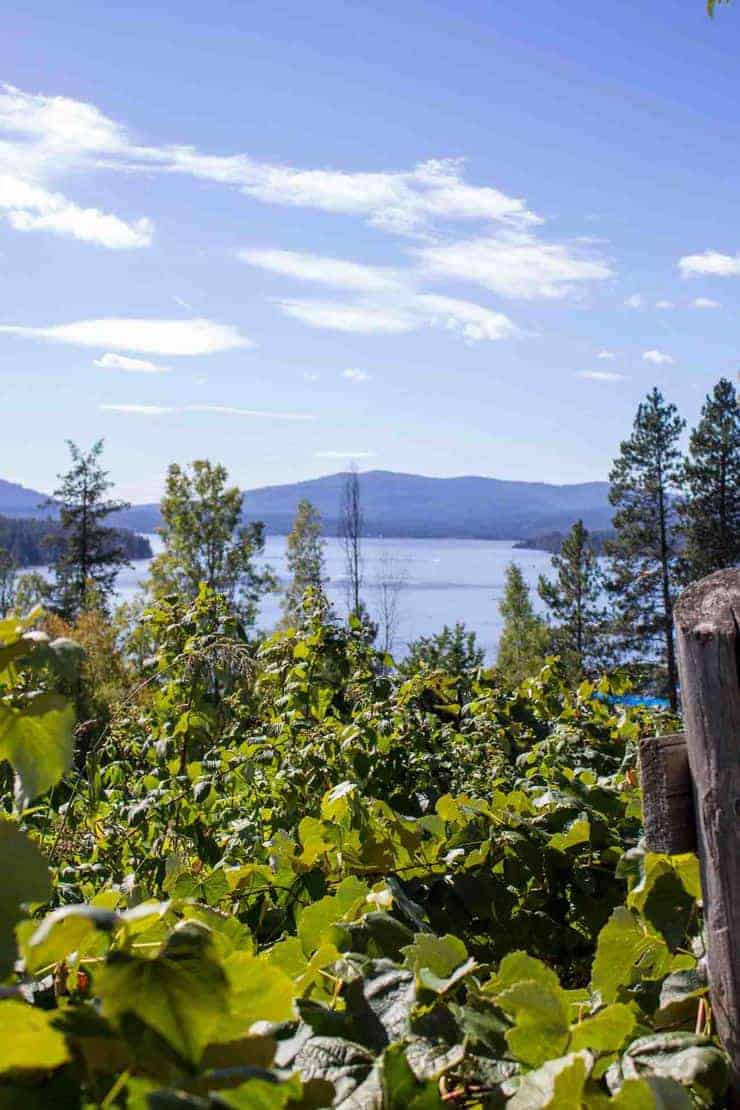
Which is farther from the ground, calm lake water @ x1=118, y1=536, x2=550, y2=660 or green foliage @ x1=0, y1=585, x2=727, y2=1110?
green foliage @ x1=0, y1=585, x2=727, y2=1110

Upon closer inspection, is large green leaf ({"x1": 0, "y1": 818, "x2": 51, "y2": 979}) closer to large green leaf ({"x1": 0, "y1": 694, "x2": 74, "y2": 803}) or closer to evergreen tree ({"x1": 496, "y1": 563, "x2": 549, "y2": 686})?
large green leaf ({"x1": 0, "y1": 694, "x2": 74, "y2": 803})

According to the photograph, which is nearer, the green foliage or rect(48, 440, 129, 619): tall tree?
the green foliage

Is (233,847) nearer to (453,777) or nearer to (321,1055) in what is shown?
(453,777)

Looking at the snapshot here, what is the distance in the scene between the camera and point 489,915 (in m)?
1.95

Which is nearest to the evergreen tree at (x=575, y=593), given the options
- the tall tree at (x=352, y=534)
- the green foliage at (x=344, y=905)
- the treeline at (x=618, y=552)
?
the treeline at (x=618, y=552)

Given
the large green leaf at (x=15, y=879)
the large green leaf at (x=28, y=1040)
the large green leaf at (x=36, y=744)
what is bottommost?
the large green leaf at (x=28, y=1040)

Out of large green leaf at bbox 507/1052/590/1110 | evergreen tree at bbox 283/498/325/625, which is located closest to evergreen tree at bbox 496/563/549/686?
evergreen tree at bbox 283/498/325/625

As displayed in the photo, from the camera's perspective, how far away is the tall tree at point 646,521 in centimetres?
3838

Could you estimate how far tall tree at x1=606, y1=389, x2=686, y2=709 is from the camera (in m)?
38.4

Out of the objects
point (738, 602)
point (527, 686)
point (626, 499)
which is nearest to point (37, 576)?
point (626, 499)

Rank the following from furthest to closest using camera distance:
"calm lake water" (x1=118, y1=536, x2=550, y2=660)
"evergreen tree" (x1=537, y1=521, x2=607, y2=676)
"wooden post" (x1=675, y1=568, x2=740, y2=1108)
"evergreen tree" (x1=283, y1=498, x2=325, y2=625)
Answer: "calm lake water" (x1=118, y1=536, x2=550, y2=660) → "evergreen tree" (x1=283, y1=498, x2=325, y2=625) → "evergreen tree" (x1=537, y1=521, x2=607, y2=676) → "wooden post" (x1=675, y1=568, x2=740, y2=1108)

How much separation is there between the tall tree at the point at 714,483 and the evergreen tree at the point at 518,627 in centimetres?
746

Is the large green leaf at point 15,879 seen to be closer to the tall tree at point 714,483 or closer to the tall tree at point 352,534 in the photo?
the tall tree at point 714,483

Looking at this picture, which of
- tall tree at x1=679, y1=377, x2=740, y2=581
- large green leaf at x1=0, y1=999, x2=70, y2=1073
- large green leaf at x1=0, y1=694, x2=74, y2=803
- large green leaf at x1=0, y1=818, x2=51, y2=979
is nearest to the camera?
large green leaf at x1=0, y1=999, x2=70, y2=1073
